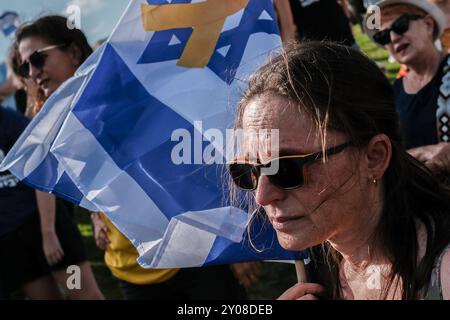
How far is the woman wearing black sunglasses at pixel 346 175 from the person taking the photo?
1494 millimetres

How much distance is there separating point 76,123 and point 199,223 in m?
0.49

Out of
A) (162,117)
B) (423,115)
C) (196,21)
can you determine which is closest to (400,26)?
(423,115)

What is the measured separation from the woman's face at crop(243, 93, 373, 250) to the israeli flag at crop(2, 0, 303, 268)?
0.48m

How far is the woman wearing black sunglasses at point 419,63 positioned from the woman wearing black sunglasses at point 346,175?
47.7 inches

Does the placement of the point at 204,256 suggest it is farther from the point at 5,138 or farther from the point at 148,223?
the point at 5,138

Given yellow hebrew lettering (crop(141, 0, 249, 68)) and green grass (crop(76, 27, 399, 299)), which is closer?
yellow hebrew lettering (crop(141, 0, 249, 68))

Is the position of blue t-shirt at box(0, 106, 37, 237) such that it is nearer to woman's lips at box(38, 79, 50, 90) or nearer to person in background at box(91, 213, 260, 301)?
woman's lips at box(38, 79, 50, 90)

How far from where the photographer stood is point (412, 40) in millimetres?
2910

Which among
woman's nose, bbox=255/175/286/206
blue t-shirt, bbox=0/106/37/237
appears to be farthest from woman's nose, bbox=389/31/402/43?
blue t-shirt, bbox=0/106/37/237

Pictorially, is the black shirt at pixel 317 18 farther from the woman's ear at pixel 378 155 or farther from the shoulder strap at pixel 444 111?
the woman's ear at pixel 378 155

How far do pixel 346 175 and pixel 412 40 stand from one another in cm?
159

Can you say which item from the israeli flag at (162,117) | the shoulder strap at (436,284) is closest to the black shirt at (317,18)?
the israeli flag at (162,117)

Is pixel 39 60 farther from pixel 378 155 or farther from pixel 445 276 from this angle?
pixel 445 276

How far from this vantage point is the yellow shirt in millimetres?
2840
